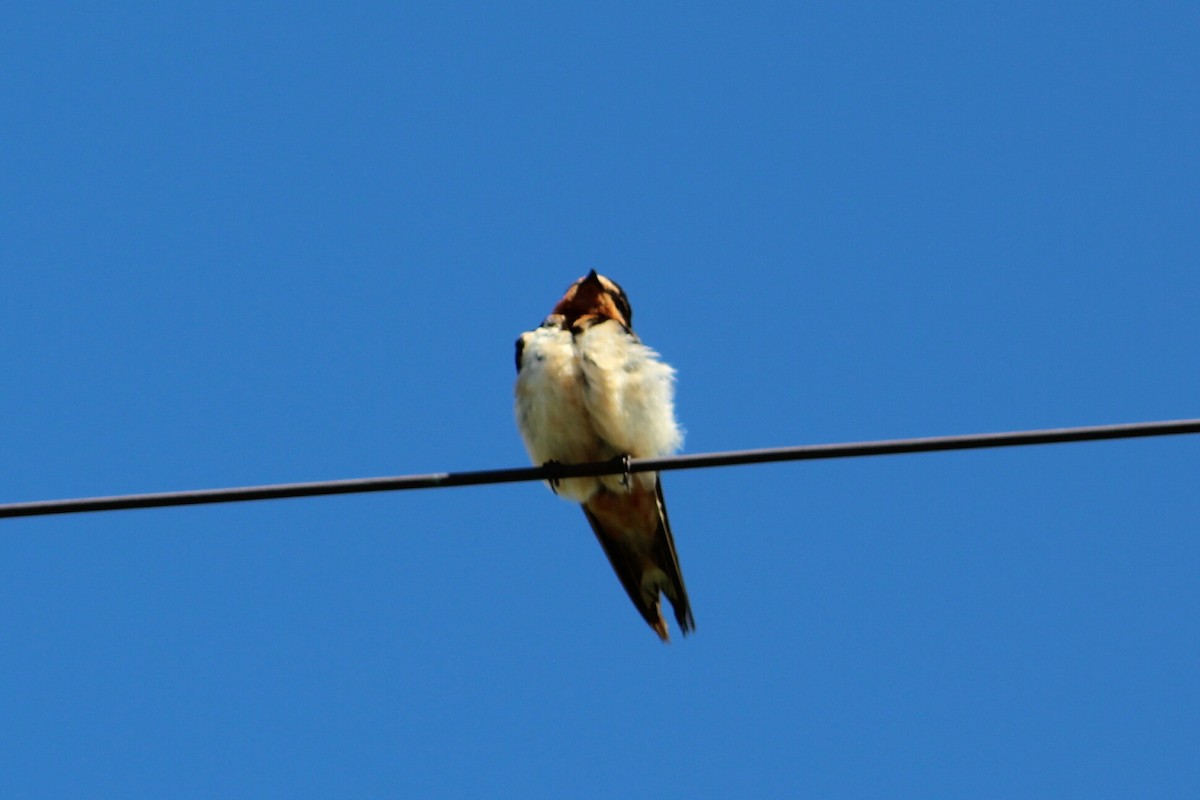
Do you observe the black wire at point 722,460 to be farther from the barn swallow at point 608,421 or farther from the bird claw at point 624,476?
the barn swallow at point 608,421

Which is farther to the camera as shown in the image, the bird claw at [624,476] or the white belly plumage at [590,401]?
the white belly plumage at [590,401]

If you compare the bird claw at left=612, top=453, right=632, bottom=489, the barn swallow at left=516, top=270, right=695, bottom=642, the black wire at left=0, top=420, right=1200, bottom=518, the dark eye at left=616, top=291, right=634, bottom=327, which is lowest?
the black wire at left=0, top=420, right=1200, bottom=518

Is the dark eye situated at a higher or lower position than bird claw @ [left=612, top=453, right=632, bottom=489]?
higher

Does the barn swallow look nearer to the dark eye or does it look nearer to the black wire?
the dark eye

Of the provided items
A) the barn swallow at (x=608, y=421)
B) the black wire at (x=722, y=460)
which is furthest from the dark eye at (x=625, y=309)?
the black wire at (x=722, y=460)

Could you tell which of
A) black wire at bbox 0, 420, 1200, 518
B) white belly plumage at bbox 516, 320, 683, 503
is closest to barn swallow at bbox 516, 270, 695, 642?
white belly plumage at bbox 516, 320, 683, 503

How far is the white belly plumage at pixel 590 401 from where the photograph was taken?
310 inches

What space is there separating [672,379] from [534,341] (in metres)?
0.75

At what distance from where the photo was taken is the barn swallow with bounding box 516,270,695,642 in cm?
791

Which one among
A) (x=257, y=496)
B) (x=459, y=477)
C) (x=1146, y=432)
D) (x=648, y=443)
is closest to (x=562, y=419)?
(x=648, y=443)

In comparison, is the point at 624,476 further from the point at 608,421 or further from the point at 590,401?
the point at 590,401

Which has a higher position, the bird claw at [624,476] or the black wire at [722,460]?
the bird claw at [624,476]

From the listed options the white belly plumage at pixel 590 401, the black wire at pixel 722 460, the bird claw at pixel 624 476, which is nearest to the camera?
the black wire at pixel 722 460

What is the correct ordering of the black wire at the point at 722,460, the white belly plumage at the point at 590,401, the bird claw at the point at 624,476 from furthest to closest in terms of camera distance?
the white belly plumage at the point at 590,401
the bird claw at the point at 624,476
the black wire at the point at 722,460
